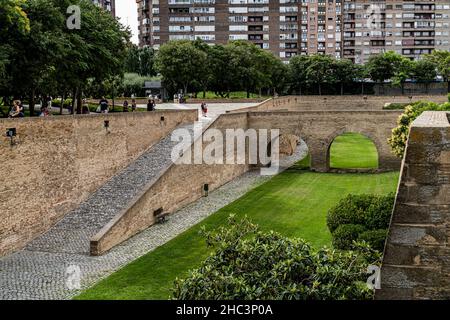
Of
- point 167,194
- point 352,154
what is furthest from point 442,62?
point 167,194

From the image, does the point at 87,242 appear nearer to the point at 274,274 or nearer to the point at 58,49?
the point at 58,49

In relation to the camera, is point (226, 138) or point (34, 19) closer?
point (34, 19)

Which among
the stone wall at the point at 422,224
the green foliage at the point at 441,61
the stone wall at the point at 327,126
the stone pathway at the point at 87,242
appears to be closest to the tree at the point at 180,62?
the stone wall at the point at 327,126

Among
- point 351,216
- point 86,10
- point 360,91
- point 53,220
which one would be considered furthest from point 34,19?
point 360,91

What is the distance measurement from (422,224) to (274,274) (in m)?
2.68

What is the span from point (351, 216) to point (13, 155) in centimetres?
1219

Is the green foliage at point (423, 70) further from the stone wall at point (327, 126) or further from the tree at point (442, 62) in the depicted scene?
the stone wall at point (327, 126)

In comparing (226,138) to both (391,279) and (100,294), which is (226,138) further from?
(391,279)

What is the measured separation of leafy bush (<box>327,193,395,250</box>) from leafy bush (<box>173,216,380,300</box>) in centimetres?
555

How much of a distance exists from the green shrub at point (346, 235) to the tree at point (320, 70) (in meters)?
69.5

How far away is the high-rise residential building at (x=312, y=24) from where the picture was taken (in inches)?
3996

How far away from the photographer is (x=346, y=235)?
1795 cm

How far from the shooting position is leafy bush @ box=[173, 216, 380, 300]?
1045cm
